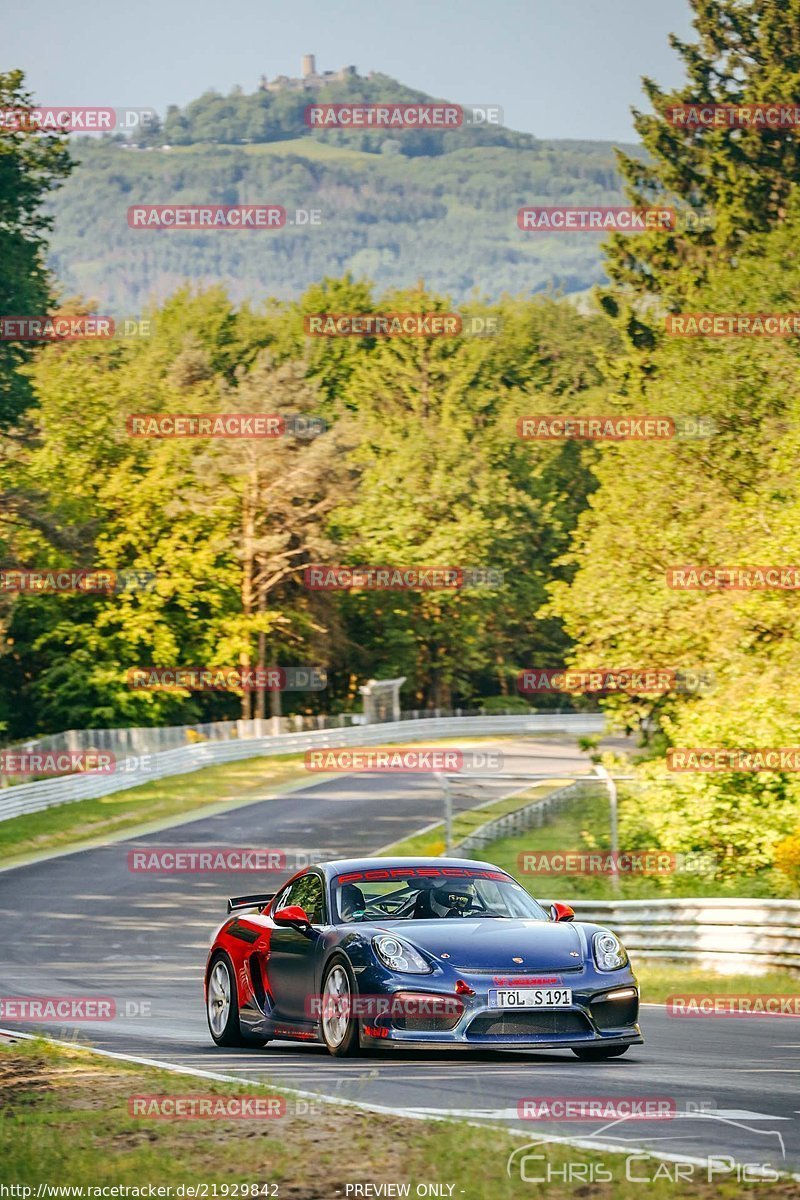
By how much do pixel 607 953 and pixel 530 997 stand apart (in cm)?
75

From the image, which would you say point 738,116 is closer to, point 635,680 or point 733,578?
point 635,680

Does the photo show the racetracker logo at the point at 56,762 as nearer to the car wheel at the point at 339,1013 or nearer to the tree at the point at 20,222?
the tree at the point at 20,222

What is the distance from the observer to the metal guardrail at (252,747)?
1754 inches

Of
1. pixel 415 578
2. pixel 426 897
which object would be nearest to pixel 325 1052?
pixel 426 897

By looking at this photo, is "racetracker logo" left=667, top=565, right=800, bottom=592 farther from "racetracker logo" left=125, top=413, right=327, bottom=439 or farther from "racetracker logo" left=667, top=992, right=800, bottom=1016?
"racetracker logo" left=125, top=413, right=327, bottom=439

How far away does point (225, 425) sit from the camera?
71.8m

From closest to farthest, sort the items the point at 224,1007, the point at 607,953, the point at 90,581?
the point at 607,953, the point at 224,1007, the point at 90,581

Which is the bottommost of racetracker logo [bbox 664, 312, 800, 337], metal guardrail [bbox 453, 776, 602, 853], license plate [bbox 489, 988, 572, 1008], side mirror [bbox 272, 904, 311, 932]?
metal guardrail [bbox 453, 776, 602, 853]

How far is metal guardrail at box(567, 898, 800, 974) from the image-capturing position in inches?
723

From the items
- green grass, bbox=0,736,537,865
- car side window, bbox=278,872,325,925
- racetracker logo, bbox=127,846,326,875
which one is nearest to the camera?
car side window, bbox=278,872,325,925

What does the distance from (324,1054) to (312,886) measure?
115cm

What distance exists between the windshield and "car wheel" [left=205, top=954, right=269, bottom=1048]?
1347mm

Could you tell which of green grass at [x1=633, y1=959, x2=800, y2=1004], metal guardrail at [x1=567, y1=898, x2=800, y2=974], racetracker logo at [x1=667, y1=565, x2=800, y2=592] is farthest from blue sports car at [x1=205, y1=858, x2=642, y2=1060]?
racetracker logo at [x1=667, y1=565, x2=800, y2=592]

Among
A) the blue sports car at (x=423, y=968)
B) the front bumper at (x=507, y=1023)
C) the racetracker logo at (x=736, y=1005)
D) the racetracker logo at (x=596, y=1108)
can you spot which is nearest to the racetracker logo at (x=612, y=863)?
the racetracker logo at (x=736, y=1005)
